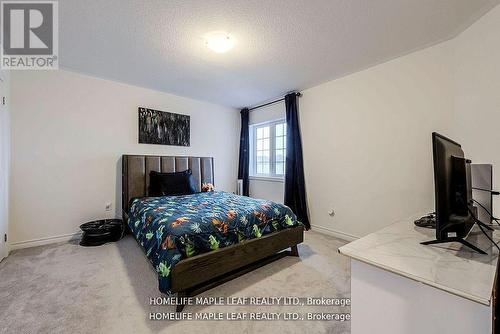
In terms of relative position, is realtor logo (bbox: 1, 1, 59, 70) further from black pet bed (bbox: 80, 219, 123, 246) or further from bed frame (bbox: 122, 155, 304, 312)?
black pet bed (bbox: 80, 219, 123, 246)

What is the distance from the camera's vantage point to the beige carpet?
4.72 feet

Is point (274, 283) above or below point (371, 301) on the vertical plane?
below

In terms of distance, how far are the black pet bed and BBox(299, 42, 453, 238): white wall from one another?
301cm

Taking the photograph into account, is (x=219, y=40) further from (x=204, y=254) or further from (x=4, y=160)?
(x=4, y=160)

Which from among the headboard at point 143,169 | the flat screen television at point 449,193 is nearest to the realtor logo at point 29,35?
the headboard at point 143,169

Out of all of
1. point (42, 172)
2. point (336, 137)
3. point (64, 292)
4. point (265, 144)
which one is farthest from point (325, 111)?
point (42, 172)

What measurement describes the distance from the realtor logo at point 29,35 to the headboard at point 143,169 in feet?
4.89

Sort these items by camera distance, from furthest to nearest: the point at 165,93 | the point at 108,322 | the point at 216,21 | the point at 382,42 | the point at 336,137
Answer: the point at 165,93 < the point at 336,137 < the point at 382,42 < the point at 216,21 < the point at 108,322

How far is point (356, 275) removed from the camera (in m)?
1.02

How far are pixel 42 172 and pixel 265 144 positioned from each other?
3.60 meters

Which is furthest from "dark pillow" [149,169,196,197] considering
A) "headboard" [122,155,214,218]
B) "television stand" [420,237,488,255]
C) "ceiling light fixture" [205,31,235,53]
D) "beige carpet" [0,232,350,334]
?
"television stand" [420,237,488,255]

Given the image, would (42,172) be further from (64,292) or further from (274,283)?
(274,283)

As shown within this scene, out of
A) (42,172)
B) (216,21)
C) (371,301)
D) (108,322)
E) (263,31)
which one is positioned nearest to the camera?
(371,301)

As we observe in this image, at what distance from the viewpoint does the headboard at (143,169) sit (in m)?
3.17
